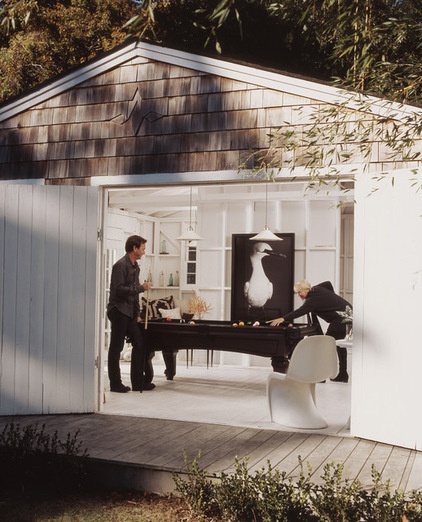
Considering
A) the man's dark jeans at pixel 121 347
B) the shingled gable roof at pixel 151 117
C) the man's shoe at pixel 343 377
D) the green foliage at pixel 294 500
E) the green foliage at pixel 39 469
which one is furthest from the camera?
the man's shoe at pixel 343 377

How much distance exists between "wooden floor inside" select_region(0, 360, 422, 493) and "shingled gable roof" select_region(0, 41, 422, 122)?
9.41 feet

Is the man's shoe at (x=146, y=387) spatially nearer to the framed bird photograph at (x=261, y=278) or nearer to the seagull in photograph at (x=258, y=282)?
the framed bird photograph at (x=261, y=278)

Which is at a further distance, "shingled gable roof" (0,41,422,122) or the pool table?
the pool table

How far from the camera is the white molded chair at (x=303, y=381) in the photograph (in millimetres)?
6348

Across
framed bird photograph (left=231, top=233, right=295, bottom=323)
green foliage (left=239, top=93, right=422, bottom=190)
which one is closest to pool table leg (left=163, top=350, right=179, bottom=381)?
framed bird photograph (left=231, top=233, right=295, bottom=323)

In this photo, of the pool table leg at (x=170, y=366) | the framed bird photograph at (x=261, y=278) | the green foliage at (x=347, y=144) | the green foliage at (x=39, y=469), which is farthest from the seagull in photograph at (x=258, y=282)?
the green foliage at (x=39, y=469)

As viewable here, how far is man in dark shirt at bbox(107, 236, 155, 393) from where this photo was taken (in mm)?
8359

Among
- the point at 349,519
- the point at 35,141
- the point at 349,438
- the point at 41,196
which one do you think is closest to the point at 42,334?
the point at 41,196

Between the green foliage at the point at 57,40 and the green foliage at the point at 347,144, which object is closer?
the green foliage at the point at 347,144

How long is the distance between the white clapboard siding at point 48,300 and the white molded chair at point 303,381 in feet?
6.07

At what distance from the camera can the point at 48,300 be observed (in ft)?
22.6

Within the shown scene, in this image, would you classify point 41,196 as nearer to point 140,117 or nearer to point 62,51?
point 140,117

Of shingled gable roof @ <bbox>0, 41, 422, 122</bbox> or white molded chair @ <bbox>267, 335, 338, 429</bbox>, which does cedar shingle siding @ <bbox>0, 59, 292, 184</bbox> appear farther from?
white molded chair @ <bbox>267, 335, 338, 429</bbox>

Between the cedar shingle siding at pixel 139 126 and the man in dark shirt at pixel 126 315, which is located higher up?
the cedar shingle siding at pixel 139 126
